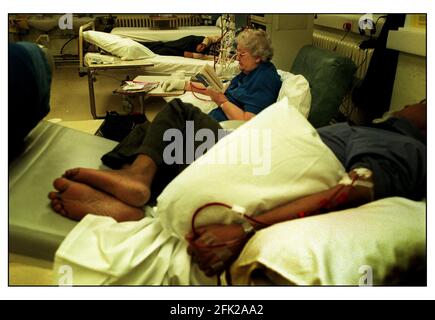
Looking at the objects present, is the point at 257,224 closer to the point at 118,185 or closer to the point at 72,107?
the point at 118,185

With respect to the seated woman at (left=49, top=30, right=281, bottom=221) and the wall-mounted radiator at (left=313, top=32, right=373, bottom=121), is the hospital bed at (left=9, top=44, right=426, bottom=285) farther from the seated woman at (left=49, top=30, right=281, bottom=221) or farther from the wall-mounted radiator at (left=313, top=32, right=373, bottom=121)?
the wall-mounted radiator at (left=313, top=32, right=373, bottom=121)

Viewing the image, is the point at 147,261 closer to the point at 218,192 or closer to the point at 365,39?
the point at 218,192

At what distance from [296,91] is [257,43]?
210mm

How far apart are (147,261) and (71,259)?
0.48 feet

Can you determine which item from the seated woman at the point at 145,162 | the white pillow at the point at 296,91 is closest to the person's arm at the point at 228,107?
the seated woman at the point at 145,162


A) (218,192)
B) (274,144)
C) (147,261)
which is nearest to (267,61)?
(274,144)

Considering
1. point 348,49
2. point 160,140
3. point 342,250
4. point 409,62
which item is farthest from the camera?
point 348,49

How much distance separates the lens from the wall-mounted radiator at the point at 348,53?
33.8 inches

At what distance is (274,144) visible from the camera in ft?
2.15

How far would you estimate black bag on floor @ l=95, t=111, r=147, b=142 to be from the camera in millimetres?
919

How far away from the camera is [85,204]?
0.72m

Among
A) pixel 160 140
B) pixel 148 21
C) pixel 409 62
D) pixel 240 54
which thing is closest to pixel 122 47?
pixel 148 21

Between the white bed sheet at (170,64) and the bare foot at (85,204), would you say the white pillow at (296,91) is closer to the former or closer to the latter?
the white bed sheet at (170,64)

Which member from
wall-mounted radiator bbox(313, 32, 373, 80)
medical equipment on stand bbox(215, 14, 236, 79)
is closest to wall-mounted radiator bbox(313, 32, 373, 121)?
wall-mounted radiator bbox(313, 32, 373, 80)
